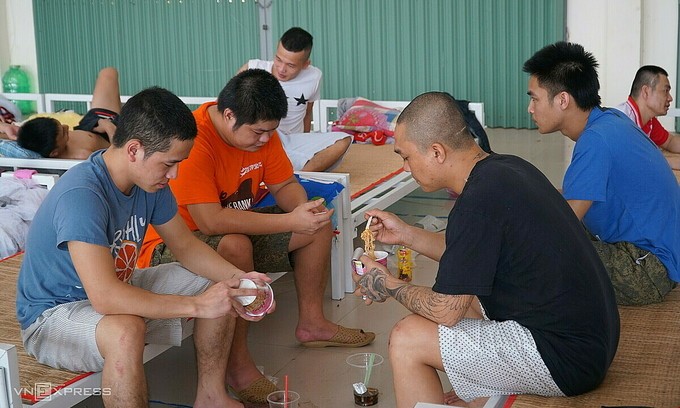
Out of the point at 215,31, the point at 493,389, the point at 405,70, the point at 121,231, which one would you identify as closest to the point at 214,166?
the point at 121,231

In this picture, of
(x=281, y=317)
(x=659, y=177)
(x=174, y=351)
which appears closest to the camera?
(x=659, y=177)

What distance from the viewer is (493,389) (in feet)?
7.39

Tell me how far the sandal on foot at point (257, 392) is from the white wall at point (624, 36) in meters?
5.94

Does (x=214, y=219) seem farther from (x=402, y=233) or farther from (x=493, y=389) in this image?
(x=493, y=389)

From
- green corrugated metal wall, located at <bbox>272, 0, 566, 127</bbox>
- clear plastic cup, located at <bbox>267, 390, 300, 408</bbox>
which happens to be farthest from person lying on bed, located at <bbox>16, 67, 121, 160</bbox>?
green corrugated metal wall, located at <bbox>272, 0, 566, 127</bbox>

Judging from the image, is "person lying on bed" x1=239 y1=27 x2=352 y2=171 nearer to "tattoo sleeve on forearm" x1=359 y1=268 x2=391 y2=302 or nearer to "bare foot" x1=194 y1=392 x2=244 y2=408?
"bare foot" x1=194 y1=392 x2=244 y2=408

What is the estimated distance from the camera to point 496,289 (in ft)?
7.07

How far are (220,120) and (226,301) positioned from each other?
3.27ft

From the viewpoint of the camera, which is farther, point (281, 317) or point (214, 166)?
point (281, 317)

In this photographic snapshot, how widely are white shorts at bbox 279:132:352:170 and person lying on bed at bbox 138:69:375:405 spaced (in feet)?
4.57

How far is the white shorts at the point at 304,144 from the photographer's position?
4.98m

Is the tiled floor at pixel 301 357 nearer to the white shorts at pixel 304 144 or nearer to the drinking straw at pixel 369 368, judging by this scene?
the drinking straw at pixel 369 368

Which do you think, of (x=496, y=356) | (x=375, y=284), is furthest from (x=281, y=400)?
(x=496, y=356)

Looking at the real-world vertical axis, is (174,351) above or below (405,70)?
below
